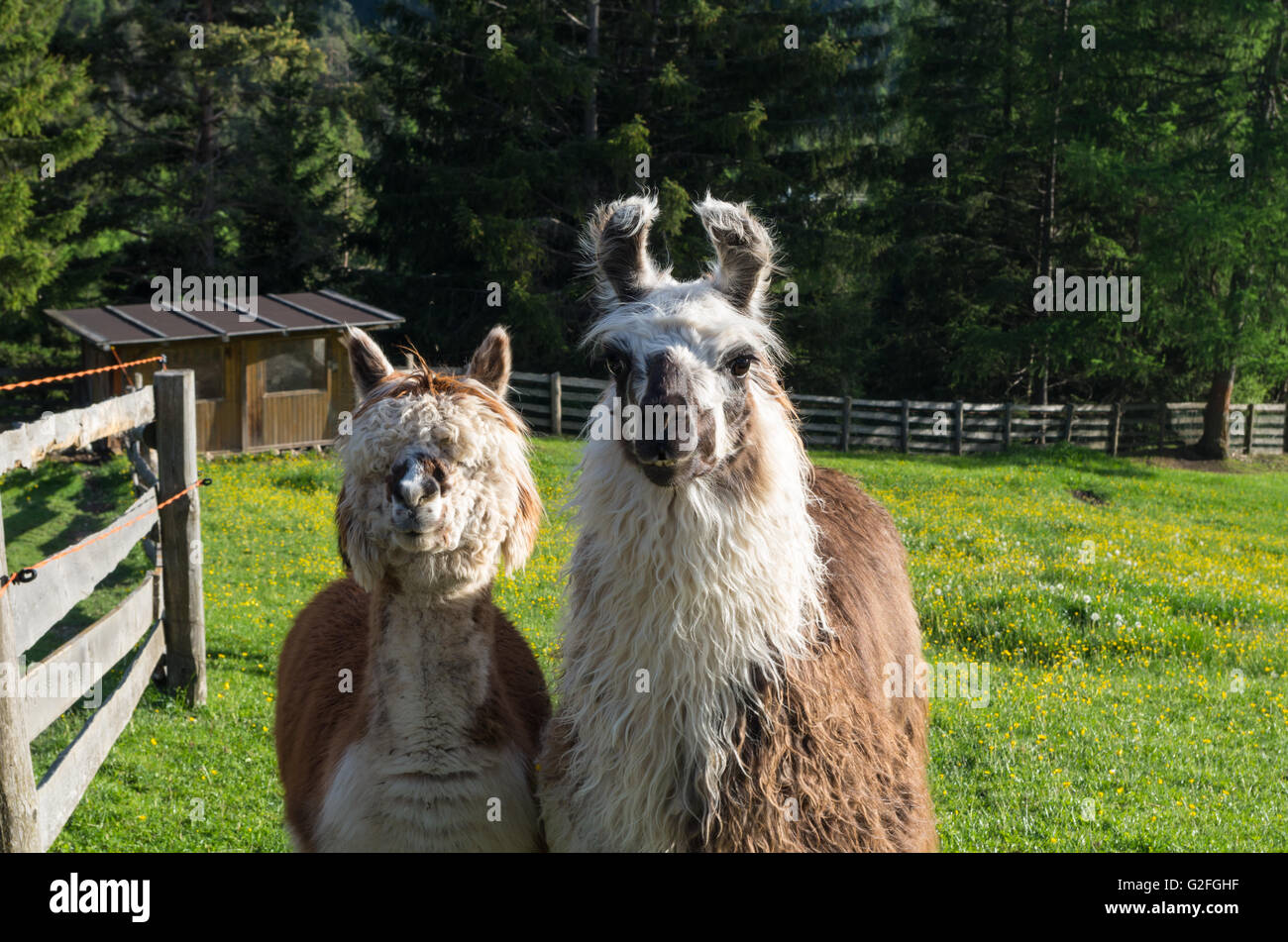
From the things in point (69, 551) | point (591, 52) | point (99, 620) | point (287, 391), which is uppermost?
point (591, 52)

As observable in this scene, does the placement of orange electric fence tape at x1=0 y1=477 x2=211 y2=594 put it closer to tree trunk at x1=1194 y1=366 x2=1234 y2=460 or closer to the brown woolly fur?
the brown woolly fur

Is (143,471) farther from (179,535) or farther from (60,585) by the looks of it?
(60,585)

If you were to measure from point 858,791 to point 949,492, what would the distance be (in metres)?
16.0

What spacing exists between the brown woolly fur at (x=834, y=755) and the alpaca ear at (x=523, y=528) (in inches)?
37.5

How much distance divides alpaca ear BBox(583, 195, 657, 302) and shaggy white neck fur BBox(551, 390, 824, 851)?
586 millimetres

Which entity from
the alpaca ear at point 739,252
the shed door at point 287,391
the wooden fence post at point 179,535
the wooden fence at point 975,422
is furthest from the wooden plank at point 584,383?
the alpaca ear at point 739,252

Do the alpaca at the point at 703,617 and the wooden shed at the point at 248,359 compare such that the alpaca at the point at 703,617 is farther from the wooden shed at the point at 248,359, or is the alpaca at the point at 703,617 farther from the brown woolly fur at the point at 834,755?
the wooden shed at the point at 248,359

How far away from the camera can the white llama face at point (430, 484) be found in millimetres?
3312

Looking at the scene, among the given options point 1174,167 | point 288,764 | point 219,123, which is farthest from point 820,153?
point 288,764

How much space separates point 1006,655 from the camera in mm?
9727

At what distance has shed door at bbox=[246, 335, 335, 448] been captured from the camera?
20.7 m

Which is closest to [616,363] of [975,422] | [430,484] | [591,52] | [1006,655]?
[430,484]

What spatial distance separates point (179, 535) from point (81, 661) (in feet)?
5.54
